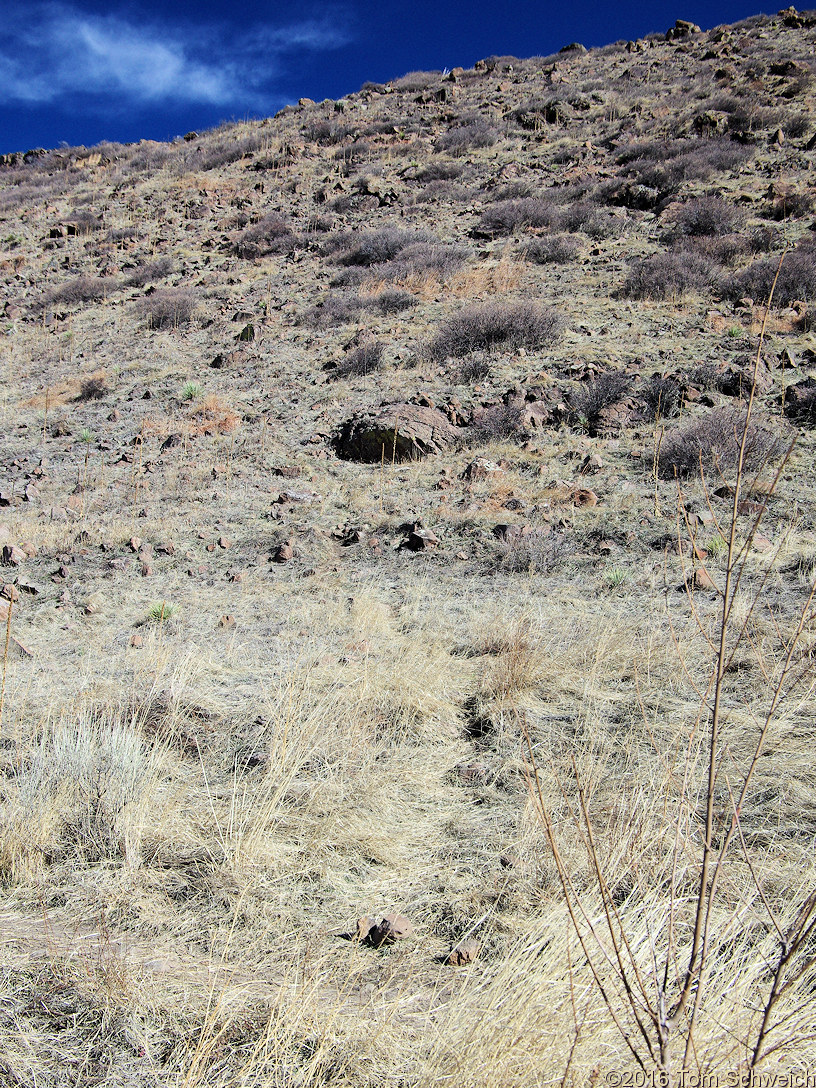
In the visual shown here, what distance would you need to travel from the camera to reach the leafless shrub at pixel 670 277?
988cm

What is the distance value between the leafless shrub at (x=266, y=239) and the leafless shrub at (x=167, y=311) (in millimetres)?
3044

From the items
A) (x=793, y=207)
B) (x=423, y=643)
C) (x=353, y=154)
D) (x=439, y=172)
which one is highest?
(x=353, y=154)

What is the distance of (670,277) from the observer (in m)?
9.98

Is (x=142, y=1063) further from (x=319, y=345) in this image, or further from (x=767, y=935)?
(x=319, y=345)

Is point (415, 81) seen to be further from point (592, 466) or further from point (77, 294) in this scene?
point (592, 466)

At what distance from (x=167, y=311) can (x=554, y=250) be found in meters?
7.71

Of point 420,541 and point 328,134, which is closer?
point 420,541

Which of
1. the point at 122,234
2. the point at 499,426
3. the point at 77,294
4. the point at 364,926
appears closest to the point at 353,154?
the point at 122,234

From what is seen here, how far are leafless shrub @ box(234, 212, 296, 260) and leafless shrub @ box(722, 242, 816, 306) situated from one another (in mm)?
10158

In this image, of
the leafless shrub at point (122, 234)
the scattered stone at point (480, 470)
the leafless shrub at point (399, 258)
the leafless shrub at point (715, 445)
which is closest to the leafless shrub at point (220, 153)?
the leafless shrub at point (122, 234)

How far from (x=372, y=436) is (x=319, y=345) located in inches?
154

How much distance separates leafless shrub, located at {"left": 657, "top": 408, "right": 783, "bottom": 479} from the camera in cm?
617

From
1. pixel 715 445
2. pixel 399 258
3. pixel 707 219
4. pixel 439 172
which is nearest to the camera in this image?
pixel 715 445

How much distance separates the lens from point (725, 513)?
17.6 ft
